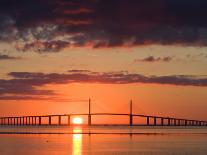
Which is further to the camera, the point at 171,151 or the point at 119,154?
the point at 171,151

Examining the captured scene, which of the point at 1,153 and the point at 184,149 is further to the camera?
the point at 184,149

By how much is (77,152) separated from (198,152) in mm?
12939

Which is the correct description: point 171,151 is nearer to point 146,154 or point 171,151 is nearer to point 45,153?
point 146,154

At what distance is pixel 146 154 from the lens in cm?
5794

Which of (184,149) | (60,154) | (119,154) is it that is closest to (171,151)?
(184,149)

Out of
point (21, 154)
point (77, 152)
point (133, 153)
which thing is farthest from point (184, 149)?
point (21, 154)

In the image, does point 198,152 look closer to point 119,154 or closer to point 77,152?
point 119,154

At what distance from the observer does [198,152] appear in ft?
199

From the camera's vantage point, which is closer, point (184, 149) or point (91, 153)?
point (91, 153)

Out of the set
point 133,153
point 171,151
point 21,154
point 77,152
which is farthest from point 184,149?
point 21,154

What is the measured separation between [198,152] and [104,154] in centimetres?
1034

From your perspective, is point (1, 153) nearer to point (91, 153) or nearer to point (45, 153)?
point (45, 153)

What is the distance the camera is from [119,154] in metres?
58.2

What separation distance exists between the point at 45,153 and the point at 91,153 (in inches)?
197
